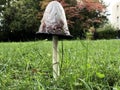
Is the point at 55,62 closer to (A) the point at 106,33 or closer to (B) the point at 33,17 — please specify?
(B) the point at 33,17

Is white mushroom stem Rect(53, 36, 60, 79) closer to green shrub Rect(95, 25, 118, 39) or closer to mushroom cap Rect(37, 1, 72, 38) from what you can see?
mushroom cap Rect(37, 1, 72, 38)

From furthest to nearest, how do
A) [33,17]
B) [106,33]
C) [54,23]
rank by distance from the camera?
[106,33]
[33,17]
[54,23]

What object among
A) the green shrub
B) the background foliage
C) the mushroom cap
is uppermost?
the mushroom cap

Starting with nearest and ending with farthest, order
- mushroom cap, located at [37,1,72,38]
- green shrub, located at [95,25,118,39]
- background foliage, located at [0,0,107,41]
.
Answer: mushroom cap, located at [37,1,72,38], background foliage, located at [0,0,107,41], green shrub, located at [95,25,118,39]

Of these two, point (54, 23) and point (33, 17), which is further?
point (33, 17)

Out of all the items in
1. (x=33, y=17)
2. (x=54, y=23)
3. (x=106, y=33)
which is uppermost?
(x=54, y=23)

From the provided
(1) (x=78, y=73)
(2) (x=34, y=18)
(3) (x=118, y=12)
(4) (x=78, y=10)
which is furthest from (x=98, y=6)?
(1) (x=78, y=73)

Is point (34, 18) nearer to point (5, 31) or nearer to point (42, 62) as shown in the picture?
point (5, 31)

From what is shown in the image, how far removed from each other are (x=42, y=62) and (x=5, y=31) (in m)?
23.4

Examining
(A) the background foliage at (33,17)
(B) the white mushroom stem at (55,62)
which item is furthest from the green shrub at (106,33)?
(B) the white mushroom stem at (55,62)

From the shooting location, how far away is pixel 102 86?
108 inches

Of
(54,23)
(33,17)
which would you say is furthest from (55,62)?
(33,17)

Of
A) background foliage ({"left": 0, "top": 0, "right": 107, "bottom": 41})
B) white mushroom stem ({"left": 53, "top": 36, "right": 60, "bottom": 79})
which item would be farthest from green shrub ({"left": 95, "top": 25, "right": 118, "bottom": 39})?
white mushroom stem ({"left": 53, "top": 36, "right": 60, "bottom": 79})

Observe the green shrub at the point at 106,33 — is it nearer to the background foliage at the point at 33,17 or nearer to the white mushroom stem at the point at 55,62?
the background foliage at the point at 33,17
